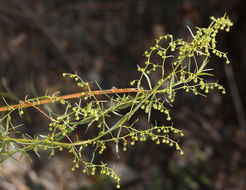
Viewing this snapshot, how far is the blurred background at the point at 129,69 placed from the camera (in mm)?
4324

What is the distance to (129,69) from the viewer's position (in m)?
5.22

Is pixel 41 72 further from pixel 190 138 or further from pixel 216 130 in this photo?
pixel 216 130

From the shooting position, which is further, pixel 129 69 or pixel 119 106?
pixel 129 69

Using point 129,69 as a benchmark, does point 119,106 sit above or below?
below

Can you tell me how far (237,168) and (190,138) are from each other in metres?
0.90

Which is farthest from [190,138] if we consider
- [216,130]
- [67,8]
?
[67,8]

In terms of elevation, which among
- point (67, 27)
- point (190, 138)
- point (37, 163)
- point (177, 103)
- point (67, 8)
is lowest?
point (37, 163)

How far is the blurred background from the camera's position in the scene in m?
4.32

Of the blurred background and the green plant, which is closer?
the green plant

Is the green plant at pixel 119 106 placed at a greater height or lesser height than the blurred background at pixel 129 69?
lesser

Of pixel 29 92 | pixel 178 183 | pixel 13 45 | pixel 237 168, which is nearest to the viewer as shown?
pixel 29 92

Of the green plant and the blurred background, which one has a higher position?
the blurred background

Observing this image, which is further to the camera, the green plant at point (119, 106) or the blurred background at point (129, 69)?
the blurred background at point (129, 69)

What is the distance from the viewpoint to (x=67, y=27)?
206 inches
